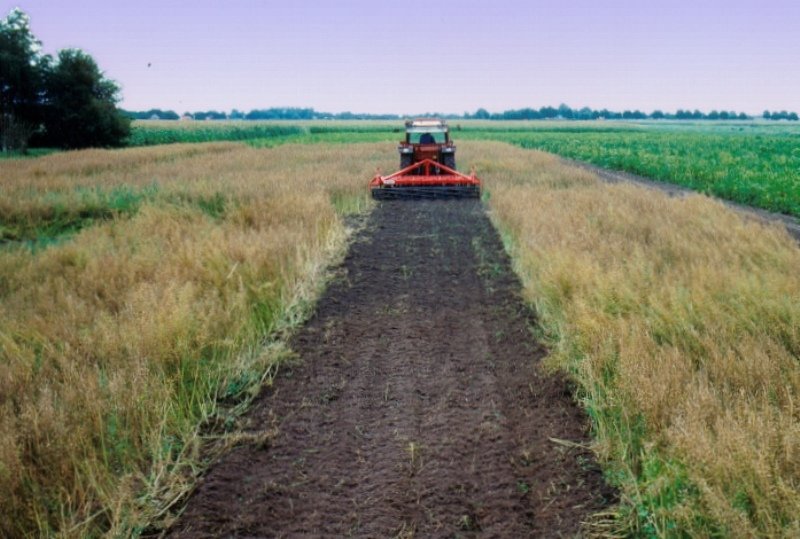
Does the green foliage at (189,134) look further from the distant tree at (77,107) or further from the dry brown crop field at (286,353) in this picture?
the dry brown crop field at (286,353)

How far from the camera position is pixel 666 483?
139 inches

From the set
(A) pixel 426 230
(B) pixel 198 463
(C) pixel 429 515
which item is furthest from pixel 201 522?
(A) pixel 426 230

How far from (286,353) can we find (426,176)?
43.0 feet

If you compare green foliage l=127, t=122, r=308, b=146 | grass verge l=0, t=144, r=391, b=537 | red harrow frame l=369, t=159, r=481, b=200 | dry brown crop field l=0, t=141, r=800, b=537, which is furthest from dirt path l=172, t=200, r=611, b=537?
green foliage l=127, t=122, r=308, b=146

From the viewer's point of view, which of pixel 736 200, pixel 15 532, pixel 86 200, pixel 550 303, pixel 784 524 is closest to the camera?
pixel 784 524

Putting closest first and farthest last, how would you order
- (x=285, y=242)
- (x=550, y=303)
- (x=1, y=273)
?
(x=550, y=303) → (x=1, y=273) → (x=285, y=242)

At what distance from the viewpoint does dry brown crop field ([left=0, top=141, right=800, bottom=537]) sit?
3.53 metres

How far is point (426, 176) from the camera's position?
18.6 metres

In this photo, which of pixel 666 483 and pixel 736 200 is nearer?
pixel 666 483

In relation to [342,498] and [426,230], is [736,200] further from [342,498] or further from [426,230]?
[342,498]

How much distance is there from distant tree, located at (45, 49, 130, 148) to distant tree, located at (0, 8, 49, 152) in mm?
801

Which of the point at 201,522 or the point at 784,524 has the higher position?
the point at 784,524

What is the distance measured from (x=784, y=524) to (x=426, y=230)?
10.2 meters

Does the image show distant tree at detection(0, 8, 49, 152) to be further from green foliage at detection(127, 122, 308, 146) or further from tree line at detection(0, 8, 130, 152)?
green foliage at detection(127, 122, 308, 146)
